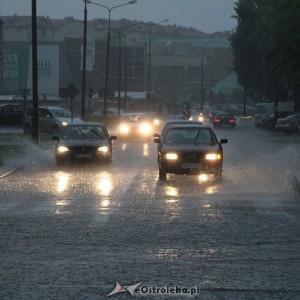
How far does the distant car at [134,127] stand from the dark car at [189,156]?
32.7m

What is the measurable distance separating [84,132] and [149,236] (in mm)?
19368

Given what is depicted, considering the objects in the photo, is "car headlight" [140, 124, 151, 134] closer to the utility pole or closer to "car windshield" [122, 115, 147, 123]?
"car windshield" [122, 115, 147, 123]

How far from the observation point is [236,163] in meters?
33.7

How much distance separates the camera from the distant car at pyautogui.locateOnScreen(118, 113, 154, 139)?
59.4 metres

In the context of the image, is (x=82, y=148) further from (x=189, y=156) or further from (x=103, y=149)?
(x=189, y=156)

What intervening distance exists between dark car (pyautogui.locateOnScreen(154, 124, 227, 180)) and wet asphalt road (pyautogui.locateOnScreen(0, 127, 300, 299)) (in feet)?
1.47

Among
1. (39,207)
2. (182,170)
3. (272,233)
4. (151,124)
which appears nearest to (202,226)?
(272,233)

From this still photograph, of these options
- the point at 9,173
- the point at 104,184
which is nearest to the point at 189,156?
the point at 104,184

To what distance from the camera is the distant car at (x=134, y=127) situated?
59.4 m

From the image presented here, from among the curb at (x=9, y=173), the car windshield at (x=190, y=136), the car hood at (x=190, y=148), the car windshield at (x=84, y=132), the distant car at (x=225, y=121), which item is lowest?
the distant car at (x=225, y=121)

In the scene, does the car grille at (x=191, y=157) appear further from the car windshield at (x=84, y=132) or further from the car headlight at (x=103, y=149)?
the car windshield at (x=84, y=132)

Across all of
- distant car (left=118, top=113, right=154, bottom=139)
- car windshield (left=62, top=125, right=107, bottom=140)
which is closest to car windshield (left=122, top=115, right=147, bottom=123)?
distant car (left=118, top=113, right=154, bottom=139)

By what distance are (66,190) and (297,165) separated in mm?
12302

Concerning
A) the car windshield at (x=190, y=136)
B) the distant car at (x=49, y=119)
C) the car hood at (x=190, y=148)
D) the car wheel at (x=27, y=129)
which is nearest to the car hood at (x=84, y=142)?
the car windshield at (x=190, y=136)
